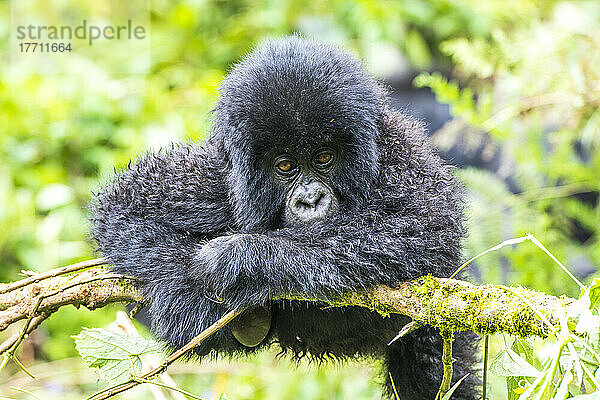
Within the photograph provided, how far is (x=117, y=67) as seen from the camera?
694cm

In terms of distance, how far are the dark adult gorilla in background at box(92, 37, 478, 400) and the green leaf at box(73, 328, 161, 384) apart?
30 cm

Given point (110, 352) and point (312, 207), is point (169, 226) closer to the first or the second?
point (312, 207)

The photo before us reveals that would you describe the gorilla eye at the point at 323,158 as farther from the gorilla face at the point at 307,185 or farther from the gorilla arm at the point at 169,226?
the gorilla arm at the point at 169,226

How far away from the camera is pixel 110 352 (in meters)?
1.84

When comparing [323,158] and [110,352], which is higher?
[323,158]

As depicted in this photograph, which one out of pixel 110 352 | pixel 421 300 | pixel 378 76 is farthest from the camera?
pixel 378 76

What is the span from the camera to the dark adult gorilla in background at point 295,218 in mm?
1996

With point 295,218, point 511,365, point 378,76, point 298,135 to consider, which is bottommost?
point 511,365

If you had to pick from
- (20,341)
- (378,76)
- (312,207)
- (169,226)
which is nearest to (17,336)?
(20,341)

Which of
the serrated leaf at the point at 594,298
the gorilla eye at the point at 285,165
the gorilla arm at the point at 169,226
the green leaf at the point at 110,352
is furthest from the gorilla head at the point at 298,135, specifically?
the serrated leaf at the point at 594,298

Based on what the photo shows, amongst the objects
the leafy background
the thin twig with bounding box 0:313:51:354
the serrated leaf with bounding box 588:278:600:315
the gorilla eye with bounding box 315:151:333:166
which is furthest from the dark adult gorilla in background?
the serrated leaf with bounding box 588:278:600:315

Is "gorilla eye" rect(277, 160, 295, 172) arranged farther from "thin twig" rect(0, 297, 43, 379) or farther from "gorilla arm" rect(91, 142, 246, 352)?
"thin twig" rect(0, 297, 43, 379)

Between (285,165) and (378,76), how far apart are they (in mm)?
1585

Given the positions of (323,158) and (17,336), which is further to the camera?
(323,158)
